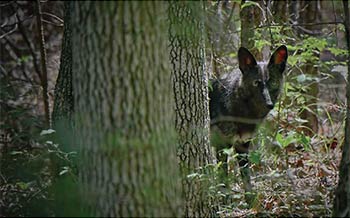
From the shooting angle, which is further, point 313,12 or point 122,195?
point 313,12

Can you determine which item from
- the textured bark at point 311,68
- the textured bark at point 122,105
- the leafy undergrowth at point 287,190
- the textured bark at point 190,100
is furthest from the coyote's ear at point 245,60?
the textured bark at point 122,105

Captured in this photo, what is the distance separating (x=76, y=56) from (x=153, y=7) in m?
0.57

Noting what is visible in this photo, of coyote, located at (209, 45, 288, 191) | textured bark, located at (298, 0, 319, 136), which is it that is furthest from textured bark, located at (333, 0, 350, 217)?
textured bark, located at (298, 0, 319, 136)

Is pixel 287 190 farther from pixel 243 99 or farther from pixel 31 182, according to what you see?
pixel 31 182

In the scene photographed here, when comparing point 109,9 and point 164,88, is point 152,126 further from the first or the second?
point 109,9

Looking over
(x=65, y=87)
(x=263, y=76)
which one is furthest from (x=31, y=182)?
(x=263, y=76)

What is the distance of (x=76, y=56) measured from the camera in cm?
328

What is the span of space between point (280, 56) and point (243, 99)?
76cm

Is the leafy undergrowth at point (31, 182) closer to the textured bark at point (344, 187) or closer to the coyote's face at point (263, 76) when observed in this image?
the textured bark at point (344, 187)

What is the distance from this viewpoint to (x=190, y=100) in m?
4.80

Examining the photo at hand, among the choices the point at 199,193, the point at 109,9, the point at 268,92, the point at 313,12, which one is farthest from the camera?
the point at 313,12

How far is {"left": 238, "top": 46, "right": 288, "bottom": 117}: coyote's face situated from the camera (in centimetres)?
621

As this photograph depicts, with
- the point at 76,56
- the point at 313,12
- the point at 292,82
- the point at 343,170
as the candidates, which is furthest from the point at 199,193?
the point at 313,12

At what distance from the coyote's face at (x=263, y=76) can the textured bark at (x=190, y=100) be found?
4.83 feet
